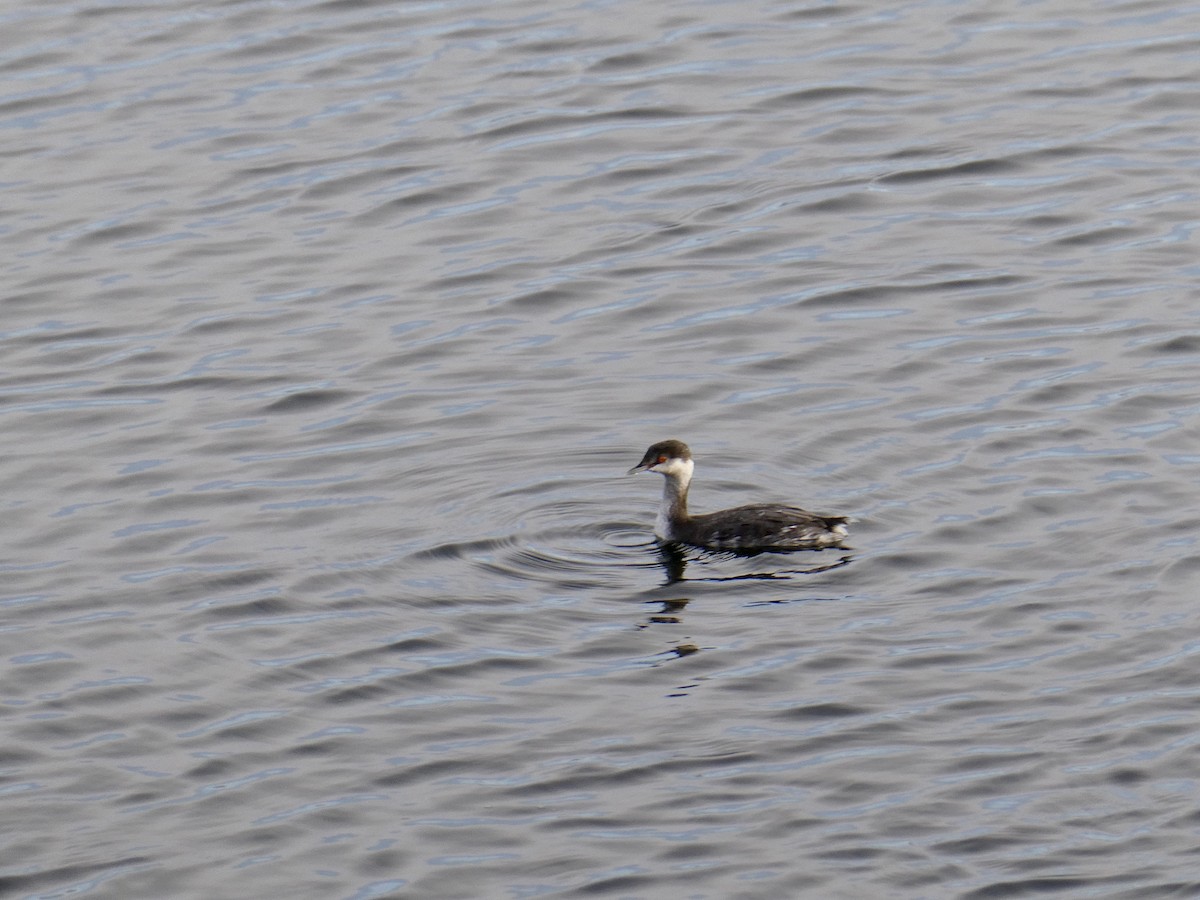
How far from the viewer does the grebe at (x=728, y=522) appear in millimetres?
12984

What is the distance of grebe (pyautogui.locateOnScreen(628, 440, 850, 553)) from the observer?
1298cm

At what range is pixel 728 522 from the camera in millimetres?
13508

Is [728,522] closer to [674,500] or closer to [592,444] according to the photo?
[674,500]

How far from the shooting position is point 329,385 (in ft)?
51.8

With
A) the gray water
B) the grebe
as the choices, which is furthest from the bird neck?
the gray water

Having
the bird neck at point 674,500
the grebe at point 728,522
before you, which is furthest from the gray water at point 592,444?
the bird neck at point 674,500

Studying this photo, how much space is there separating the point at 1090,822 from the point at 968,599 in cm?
262

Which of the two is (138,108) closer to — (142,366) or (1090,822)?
(142,366)

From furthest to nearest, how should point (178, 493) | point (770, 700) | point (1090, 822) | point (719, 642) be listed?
point (178, 493)
point (719, 642)
point (770, 700)
point (1090, 822)

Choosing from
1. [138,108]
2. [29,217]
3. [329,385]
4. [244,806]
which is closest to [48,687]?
[244,806]

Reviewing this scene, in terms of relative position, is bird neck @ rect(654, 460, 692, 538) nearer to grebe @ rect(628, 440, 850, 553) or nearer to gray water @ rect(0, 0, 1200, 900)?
grebe @ rect(628, 440, 850, 553)

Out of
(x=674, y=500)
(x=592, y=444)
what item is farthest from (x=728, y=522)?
(x=592, y=444)

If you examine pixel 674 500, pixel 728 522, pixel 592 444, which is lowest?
pixel 728 522

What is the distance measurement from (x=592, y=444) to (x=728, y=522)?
1.55 m
